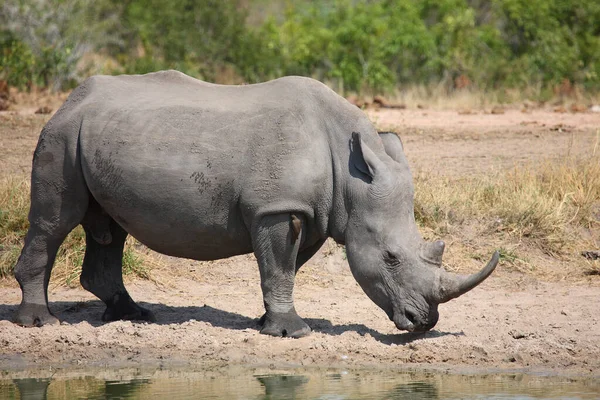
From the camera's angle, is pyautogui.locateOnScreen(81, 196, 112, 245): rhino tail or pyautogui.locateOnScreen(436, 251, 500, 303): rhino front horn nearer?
pyautogui.locateOnScreen(436, 251, 500, 303): rhino front horn

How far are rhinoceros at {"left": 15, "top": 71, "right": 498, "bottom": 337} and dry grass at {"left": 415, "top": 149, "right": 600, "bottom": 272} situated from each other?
272 cm

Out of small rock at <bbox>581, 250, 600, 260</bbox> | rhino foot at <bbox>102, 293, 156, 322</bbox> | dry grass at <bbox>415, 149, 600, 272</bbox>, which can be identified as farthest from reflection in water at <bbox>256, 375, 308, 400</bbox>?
small rock at <bbox>581, 250, 600, 260</bbox>

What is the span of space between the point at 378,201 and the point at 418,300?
2.34 ft

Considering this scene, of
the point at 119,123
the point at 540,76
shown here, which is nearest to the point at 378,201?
the point at 119,123

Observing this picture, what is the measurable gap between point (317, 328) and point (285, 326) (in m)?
0.41

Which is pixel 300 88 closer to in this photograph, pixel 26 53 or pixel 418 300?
pixel 418 300

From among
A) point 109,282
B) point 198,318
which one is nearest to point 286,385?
point 198,318

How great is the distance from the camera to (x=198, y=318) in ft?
26.7

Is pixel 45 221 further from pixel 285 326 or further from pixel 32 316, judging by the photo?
pixel 285 326

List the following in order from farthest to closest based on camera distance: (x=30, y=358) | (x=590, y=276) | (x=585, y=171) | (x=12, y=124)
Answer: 1. (x=12, y=124)
2. (x=585, y=171)
3. (x=590, y=276)
4. (x=30, y=358)

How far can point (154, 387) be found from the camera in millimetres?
6906

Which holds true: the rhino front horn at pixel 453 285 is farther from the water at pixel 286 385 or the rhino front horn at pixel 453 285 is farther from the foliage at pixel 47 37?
the foliage at pixel 47 37

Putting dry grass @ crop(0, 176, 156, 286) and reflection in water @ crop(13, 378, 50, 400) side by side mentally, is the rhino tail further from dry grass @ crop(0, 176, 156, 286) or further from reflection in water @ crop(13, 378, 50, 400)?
dry grass @ crop(0, 176, 156, 286)

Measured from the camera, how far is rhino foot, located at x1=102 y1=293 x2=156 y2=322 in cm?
805
